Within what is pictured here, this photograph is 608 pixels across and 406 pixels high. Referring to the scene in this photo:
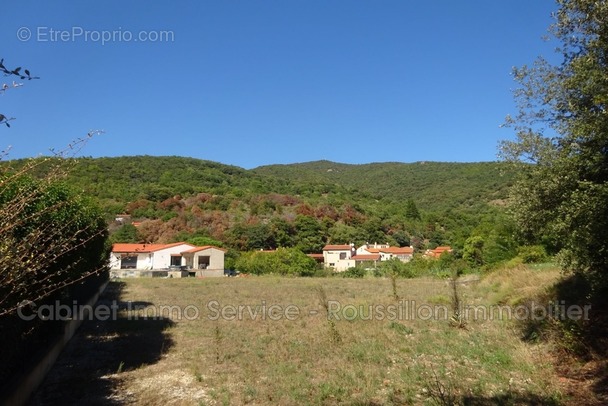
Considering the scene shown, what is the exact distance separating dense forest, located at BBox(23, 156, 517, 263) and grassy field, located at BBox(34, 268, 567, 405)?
43911 millimetres

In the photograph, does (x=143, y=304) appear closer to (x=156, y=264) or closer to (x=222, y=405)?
(x=222, y=405)

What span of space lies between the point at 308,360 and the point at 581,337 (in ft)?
17.7

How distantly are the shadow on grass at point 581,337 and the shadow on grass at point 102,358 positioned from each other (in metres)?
7.25

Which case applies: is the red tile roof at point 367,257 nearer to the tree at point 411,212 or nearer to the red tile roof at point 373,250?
the red tile roof at point 373,250

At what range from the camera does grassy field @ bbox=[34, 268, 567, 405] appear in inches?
249

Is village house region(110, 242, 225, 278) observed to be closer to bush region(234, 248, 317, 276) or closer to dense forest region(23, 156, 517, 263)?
dense forest region(23, 156, 517, 263)

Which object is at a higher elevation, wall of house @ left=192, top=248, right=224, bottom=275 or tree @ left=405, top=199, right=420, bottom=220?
tree @ left=405, top=199, right=420, bottom=220

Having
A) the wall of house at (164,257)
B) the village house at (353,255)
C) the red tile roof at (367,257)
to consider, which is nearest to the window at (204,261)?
the wall of house at (164,257)

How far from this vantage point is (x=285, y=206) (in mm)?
79312

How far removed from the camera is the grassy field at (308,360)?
6.32 meters

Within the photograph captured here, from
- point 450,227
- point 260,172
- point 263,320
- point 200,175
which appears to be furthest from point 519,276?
point 260,172

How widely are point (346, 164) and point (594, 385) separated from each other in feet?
390

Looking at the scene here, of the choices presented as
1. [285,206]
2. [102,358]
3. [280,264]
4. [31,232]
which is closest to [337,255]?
[280,264]

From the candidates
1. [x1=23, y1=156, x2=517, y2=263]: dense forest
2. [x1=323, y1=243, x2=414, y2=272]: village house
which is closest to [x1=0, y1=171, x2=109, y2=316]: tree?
[x1=23, y1=156, x2=517, y2=263]: dense forest
